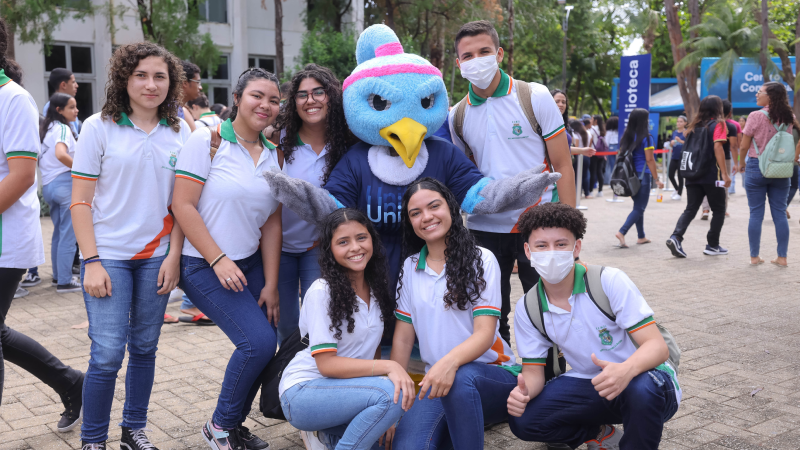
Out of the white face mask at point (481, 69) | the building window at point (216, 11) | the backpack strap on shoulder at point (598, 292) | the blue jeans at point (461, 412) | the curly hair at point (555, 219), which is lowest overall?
the blue jeans at point (461, 412)

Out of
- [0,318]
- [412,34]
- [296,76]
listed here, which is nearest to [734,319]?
[296,76]

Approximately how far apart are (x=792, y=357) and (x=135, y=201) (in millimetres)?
4312

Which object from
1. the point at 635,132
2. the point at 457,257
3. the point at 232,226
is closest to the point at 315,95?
the point at 232,226

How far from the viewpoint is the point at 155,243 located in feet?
10.1

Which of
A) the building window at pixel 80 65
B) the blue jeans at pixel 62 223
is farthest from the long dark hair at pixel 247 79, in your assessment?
the building window at pixel 80 65

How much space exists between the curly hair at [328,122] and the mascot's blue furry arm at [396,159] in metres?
0.12

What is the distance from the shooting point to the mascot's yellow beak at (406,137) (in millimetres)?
3189

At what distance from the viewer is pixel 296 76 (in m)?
3.50

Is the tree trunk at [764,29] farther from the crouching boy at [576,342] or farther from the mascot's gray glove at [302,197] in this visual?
the mascot's gray glove at [302,197]

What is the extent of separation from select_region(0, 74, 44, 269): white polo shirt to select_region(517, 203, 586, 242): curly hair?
7.08 ft

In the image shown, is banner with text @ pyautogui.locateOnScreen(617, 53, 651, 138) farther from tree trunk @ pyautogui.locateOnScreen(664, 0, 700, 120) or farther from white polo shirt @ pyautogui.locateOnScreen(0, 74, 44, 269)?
white polo shirt @ pyautogui.locateOnScreen(0, 74, 44, 269)

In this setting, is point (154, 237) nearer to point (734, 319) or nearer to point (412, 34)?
point (734, 319)

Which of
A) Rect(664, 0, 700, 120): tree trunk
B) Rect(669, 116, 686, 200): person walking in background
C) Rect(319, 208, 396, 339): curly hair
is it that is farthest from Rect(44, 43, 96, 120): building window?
Rect(664, 0, 700, 120): tree trunk

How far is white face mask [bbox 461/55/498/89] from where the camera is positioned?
3588mm
